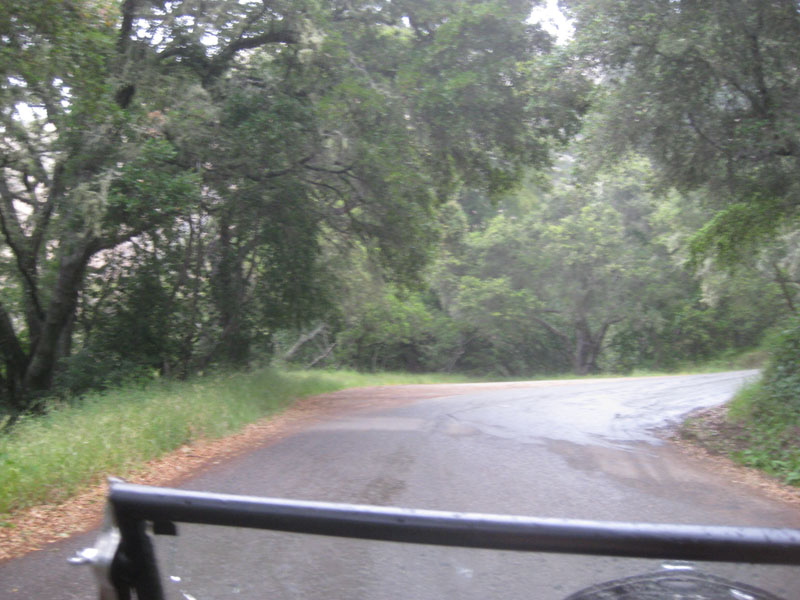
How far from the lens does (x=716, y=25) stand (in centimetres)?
1136

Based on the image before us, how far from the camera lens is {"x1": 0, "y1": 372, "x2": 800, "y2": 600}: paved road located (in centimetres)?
203

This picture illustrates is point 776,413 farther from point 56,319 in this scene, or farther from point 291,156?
point 56,319

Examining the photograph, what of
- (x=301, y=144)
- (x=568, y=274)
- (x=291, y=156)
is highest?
(x=301, y=144)

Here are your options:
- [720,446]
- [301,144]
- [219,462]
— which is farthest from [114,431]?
[720,446]

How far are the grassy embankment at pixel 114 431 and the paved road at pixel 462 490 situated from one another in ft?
3.54

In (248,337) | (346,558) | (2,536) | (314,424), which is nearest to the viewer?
(346,558)

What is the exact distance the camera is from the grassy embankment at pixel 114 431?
7.04 meters

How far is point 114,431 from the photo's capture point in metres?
9.06

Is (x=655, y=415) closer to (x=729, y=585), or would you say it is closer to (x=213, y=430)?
(x=213, y=430)

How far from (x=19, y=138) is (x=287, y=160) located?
4.89 meters

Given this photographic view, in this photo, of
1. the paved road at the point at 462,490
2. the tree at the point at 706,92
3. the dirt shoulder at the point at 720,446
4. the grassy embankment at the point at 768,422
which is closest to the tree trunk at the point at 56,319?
the paved road at the point at 462,490

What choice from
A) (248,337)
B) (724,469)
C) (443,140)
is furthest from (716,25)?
(248,337)

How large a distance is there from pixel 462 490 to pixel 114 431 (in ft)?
14.5

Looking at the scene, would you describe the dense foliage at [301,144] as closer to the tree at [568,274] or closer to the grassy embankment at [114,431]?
the grassy embankment at [114,431]
